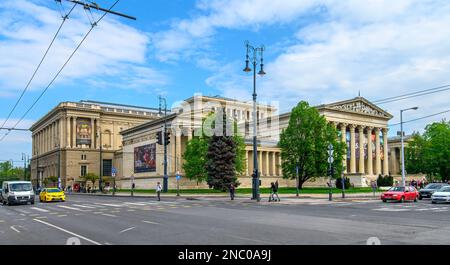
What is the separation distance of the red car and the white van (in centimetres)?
2961

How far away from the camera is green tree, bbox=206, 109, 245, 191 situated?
195ft

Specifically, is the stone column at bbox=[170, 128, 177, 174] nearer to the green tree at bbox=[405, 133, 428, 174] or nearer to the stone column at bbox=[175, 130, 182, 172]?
the stone column at bbox=[175, 130, 182, 172]

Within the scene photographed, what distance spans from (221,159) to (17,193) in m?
27.9

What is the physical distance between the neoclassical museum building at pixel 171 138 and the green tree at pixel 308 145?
33.5 feet

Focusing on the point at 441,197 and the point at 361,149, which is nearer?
the point at 441,197

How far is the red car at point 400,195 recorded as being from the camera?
3767cm

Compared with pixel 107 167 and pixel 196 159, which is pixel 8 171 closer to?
pixel 107 167

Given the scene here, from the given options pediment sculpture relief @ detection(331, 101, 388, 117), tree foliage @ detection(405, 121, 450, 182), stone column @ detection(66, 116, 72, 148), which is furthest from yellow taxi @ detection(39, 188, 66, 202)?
stone column @ detection(66, 116, 72, 148)

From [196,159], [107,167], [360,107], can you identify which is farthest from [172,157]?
[107,167]

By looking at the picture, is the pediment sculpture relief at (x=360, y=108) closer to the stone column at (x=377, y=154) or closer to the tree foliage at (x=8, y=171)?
the stone column at (x=377, y=154)

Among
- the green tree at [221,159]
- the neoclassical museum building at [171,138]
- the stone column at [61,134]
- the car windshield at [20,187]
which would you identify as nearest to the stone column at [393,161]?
the neoclassical museum building at [171,138]

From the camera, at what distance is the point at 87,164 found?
→ 405 feet

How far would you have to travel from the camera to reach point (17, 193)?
37.2 meters
